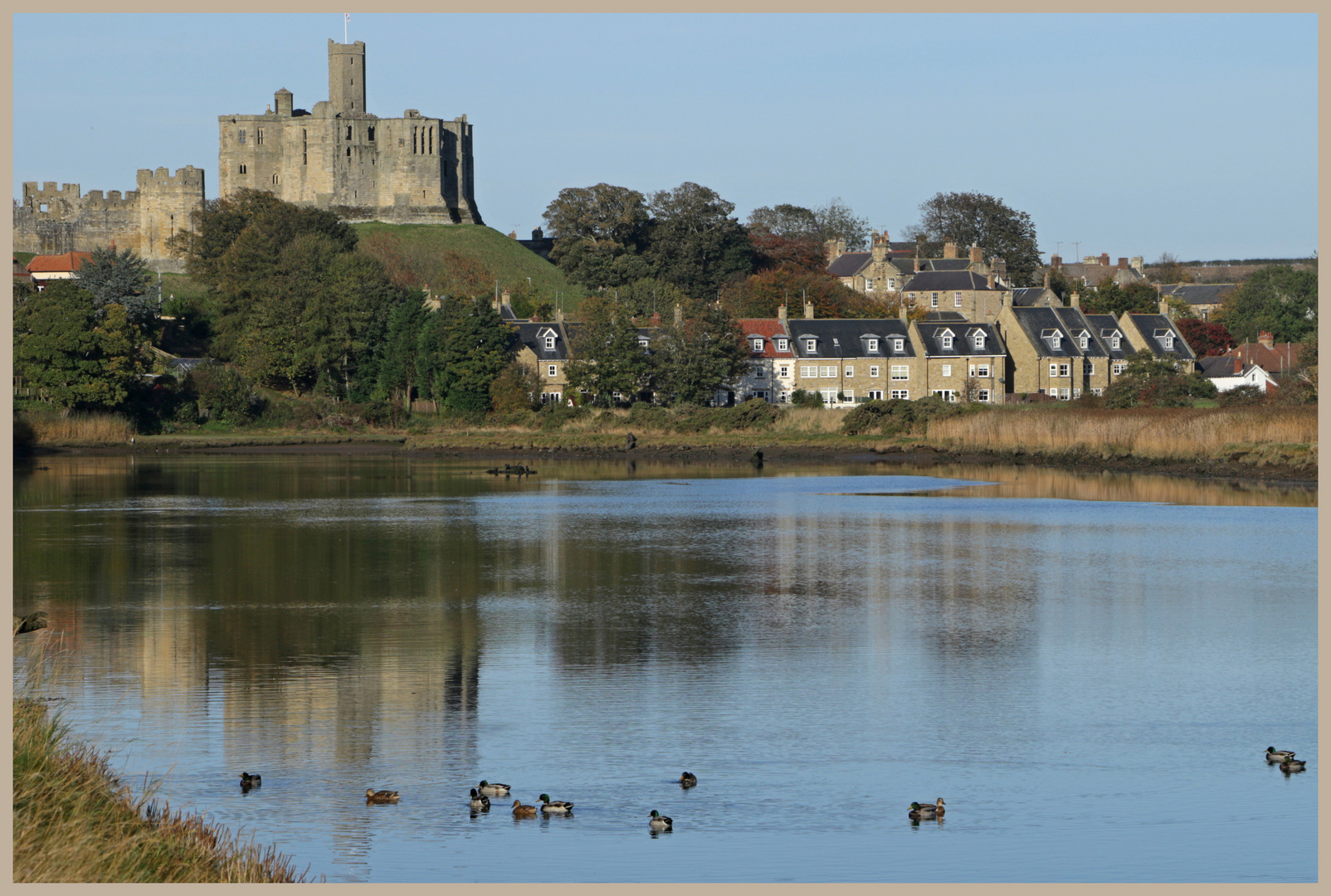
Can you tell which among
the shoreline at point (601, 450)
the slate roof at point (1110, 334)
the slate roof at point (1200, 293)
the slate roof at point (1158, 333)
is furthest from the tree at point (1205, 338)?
the shoreline at point (601, 450)

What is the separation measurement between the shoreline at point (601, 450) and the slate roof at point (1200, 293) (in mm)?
67762

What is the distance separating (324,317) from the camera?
62094mm

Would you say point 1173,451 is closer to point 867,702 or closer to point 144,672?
point 867,702

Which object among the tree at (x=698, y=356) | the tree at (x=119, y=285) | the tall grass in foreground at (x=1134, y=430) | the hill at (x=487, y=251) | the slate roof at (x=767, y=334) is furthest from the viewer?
the hill at (x=487, y=251)

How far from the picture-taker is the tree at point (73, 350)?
53500 millimetres

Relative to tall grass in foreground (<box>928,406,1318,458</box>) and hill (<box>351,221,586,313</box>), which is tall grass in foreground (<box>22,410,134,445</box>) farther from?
tall grass in foreground (<box>928,406,1318,458</box>)

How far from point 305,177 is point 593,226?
19080 millimetres

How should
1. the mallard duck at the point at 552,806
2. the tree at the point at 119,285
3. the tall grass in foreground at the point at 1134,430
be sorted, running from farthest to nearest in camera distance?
the tree at the point at 119,285
the tall grass in foreground at the point at 1134,430
the mallard duck at the point at 552,806

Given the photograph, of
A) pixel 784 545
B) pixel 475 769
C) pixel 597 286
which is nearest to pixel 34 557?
pixel 784 545

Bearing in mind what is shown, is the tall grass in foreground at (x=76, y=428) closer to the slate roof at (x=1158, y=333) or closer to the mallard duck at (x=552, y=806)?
the slate roof at (x=1158, y=333)

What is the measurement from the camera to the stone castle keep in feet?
290

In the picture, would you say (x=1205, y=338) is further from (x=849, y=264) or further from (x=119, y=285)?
(x=119, y=285)

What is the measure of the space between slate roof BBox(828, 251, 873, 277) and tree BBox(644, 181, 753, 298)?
23.3 feet

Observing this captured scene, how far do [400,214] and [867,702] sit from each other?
79.1 meters
